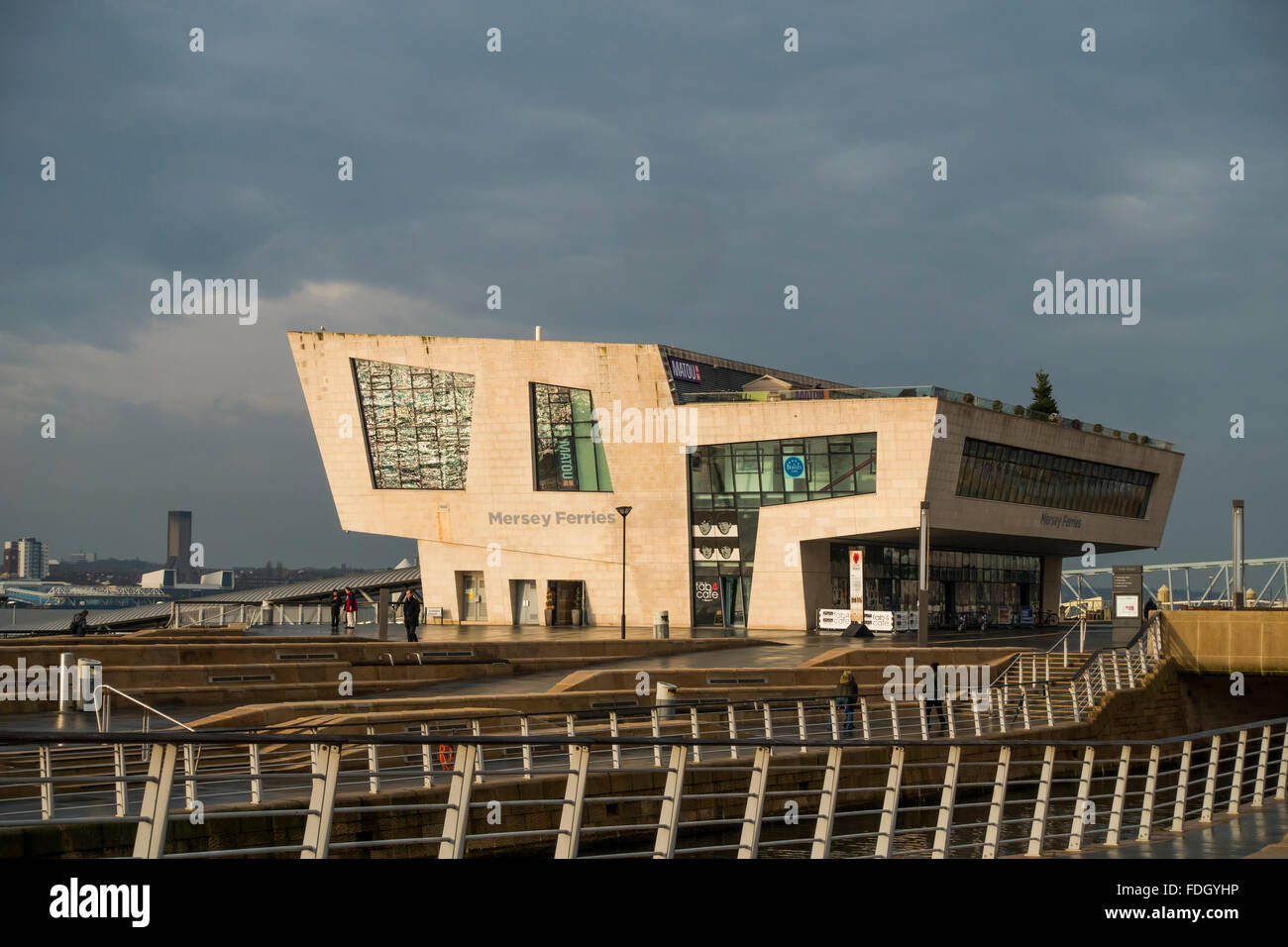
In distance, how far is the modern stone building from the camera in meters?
49.6

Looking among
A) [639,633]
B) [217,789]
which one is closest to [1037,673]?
[639,633]

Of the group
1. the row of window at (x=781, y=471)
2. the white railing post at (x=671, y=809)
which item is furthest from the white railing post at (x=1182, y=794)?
the row of window at (x=781, y=471)

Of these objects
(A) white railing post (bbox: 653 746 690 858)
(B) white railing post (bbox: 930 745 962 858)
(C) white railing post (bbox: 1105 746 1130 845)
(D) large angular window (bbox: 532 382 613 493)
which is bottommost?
(C) white railing post (bbox: 1105 746 1130 845)

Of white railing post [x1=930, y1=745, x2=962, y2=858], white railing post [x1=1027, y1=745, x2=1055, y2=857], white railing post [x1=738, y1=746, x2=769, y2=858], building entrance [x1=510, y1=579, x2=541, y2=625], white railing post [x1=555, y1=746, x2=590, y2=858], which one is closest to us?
white railing post [x1=555, y1=746, x2=590, y2=858]

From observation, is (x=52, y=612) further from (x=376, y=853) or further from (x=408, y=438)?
(x=376, y=853)

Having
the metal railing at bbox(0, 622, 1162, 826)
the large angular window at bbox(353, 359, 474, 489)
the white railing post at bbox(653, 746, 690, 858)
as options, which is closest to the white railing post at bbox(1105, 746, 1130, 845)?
the metal railing at bbox(0, 622, 1162, 826)

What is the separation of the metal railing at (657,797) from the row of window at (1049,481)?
22263 mm

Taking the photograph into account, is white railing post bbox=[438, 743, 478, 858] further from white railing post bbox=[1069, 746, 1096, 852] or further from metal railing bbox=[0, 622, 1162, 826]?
white railing post bbox=[1069, 746, 1096, 852]

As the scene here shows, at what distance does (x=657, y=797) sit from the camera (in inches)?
363

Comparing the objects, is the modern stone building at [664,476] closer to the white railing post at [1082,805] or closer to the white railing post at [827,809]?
the white railing post at [1082,805]

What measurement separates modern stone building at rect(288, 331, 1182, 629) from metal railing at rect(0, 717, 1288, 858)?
20.7 m

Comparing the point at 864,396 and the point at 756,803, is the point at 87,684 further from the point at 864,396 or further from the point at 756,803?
the point at 864,396

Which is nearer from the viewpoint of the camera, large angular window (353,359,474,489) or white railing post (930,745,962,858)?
white railing post (930,745,962,858)
